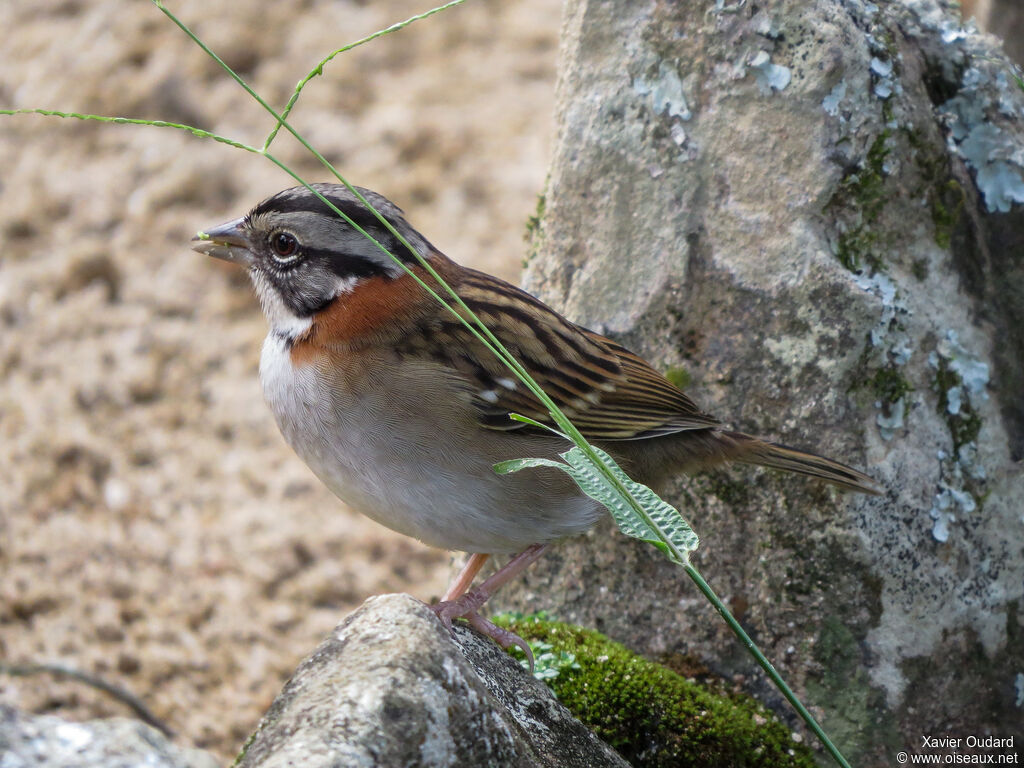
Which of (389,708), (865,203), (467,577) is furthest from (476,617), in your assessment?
(865,203)

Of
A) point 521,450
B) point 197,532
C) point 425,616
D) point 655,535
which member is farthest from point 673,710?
point 197,532

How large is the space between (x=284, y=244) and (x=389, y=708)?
180cm

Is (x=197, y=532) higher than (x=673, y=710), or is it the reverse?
(x=197, y=532)

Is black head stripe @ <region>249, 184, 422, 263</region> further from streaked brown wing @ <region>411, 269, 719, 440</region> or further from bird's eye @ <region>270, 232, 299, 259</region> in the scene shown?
streaked brown wing @ <region>411, 269, 719, 440</region>

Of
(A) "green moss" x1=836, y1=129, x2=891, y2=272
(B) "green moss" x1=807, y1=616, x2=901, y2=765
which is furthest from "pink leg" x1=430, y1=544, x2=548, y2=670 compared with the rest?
(A) "green moss" x1=836, y1=129, x2=891, y2=272

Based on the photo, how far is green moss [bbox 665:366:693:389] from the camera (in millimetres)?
3789

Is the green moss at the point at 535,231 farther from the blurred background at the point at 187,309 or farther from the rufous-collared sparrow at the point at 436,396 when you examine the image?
the blurred background at the point at 187,309

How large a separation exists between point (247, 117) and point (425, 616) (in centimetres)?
551

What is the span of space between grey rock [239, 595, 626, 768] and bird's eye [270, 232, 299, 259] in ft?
4.50

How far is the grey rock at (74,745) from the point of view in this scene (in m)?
2.43

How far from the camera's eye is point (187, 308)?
6.49m

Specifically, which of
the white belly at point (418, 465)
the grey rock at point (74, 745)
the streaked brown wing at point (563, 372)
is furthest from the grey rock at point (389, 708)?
the streaked brown wing at point (563, 372)

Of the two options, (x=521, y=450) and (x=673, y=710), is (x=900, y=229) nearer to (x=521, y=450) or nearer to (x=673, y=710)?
(x=521, y=450)

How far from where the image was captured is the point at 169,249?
6664 mm
